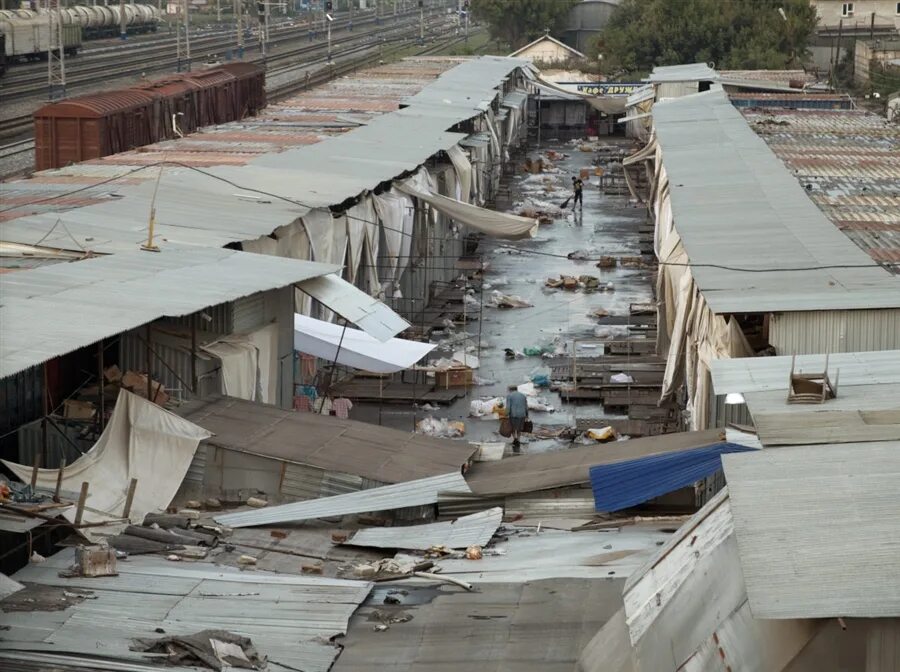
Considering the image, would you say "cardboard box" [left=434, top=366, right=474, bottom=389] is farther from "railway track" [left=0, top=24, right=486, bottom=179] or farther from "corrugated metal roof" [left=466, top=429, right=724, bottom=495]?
"railway track" [left=0, top=24, right=486, bottom=179]

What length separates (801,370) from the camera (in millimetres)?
11891

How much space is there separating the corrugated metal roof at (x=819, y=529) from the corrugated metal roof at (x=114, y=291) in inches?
214

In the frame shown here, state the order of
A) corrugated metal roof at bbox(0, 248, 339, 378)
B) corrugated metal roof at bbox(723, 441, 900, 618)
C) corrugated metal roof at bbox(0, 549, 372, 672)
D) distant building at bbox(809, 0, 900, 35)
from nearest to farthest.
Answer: corrugated metal roof at bbox(723, 441, 900, 618)
corrugated metal roof at bbox(0, 549, 372, 672)
corrugated metal roof at bbox(0, 248, 339, 378)
distant building at bbox(809, 0, 900, 35)

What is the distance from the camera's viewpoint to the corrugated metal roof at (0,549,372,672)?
8625 millimetres

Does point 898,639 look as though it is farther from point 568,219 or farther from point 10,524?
point 568,219

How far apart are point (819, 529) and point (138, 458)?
7.08m

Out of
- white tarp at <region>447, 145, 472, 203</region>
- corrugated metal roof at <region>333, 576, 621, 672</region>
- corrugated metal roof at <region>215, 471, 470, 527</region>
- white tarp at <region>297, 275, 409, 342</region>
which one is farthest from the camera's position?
white tarp at <region>447, 145, 472, 203</region>

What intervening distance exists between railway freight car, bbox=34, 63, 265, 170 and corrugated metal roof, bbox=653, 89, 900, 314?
11.4 metres

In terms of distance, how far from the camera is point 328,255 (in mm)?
20938

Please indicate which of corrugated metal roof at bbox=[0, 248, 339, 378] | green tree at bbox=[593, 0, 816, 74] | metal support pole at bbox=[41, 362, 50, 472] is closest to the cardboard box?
corrugated metal roof at bbox=[0, 248, 339, 378]

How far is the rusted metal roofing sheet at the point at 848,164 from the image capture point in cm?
1831

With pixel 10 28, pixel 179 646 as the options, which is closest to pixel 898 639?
pixel 179 646

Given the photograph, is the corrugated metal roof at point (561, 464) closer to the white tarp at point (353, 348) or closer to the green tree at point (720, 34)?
the white tarp at point (353, 348)

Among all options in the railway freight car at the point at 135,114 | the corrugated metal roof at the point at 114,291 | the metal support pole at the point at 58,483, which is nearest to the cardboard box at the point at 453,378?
the corrugated metal roof at the point at 114,291
